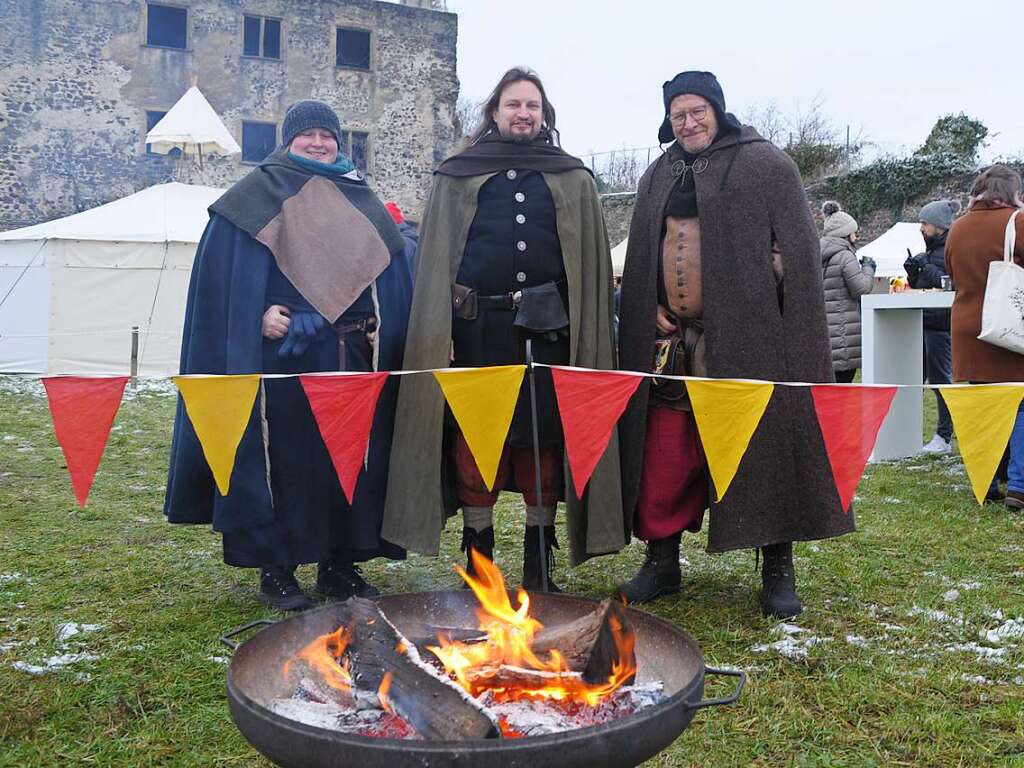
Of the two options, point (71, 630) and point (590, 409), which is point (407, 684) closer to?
point (590, 409)

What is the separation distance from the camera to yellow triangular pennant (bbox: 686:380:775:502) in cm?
300

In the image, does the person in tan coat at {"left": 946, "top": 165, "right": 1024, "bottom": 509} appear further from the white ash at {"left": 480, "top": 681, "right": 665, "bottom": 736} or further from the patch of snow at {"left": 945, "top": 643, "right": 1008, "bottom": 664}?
the white ash at {"left": 480, "top": 681, "right": 665, "bottom": 736}

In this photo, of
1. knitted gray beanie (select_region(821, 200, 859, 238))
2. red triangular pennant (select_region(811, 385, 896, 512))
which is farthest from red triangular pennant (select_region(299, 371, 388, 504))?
knitted gray beanie (select_region(821, 200, 859, 238))

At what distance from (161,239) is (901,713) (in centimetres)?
1268

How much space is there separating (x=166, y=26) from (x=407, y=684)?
22822mm

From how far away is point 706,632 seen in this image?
328cm

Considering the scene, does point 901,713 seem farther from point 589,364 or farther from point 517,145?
point 517,145

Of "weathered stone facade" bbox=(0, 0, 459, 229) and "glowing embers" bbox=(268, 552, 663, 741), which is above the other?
"weathered stone facade" bbox=(0, 0, 459, 229)

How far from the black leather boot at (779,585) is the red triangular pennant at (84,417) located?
2317 mm

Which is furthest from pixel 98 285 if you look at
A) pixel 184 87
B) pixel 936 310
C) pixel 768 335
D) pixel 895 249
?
pixel 768 335

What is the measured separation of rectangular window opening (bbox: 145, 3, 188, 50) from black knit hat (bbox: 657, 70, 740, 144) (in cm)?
2073

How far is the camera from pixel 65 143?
2044 centimetres

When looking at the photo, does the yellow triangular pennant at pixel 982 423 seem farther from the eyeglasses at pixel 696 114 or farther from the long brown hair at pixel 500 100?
the long brown hair at pixel 500 100

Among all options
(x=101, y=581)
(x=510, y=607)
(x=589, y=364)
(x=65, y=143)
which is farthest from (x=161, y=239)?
(x=510, y=607)
